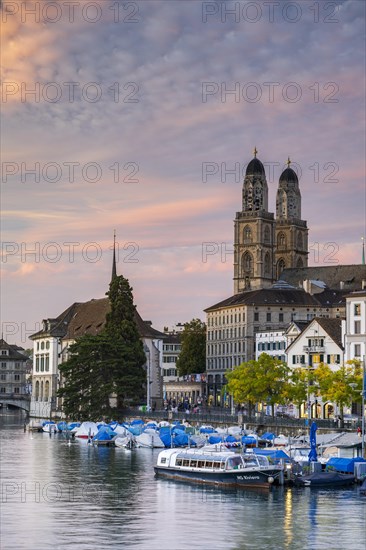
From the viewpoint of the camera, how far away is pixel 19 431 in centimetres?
15488

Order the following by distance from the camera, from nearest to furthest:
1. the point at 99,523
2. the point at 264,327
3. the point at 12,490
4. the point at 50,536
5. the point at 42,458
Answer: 1. the point at 50,536
2. the point at 99,523
3. the point at 12,490
4. the point at 42,458
5. the point at 264,327

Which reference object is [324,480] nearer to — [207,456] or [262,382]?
[207,456]

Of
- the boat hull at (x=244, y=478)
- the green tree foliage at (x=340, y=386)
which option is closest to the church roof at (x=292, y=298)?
the green tree foliage at (x=340, y=386)

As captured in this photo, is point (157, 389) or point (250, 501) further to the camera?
point (157, 389)

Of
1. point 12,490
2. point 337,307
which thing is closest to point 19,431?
point 337,307

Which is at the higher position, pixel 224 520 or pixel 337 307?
pixel 337 307

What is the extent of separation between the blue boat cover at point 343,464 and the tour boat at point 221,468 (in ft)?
14.8

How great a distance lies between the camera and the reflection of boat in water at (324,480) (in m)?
73.3

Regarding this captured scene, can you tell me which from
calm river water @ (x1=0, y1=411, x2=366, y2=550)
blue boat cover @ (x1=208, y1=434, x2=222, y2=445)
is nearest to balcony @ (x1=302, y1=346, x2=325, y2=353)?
blue boat cover @ (x1=208, y1=434, x2=222, y2=445)

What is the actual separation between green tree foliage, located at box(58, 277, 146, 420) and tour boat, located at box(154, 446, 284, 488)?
63966 millimetres

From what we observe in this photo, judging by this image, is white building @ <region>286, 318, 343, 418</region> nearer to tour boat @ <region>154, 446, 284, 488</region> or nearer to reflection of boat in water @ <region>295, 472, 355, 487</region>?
tour boat @ <region>154, 446, 284, 488</region>

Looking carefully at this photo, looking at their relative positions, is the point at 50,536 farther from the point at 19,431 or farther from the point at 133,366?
the point at 19,431

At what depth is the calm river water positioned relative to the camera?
179 ft

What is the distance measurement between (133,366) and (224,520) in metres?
86.2
